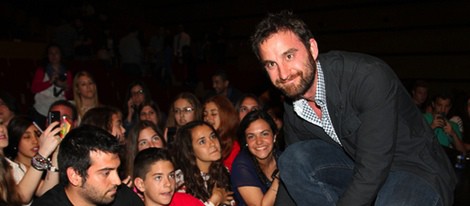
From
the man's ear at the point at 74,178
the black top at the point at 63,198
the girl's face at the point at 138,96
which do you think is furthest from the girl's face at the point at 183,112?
the man's ear at the point at 74,178

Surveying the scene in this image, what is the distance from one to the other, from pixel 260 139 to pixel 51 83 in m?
3.05

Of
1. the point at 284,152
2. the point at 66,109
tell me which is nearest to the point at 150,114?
the point at 66,109

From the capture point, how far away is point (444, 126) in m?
4.86

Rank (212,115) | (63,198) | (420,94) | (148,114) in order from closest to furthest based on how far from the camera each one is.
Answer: (63,198), (212,115), (148,114), (420,94)

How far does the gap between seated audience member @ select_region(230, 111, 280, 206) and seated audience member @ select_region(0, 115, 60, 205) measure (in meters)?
1.27

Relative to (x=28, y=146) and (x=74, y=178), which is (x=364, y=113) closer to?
(x=74, y=178)

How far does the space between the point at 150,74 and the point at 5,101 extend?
20.7ft

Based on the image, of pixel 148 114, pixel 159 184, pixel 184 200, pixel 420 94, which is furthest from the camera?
pixel 420 94

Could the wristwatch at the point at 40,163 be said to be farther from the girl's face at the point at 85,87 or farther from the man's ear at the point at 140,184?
the girl's face at the point at 85,87

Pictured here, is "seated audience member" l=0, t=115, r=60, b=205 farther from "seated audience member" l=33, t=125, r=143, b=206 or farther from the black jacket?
the black jacket

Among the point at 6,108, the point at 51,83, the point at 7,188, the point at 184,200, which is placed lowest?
the point at 184,200

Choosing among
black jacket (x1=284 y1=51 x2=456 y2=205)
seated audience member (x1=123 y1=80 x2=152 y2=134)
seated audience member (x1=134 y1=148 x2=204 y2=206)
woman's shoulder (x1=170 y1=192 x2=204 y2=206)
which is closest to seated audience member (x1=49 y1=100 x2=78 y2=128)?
seated audience member (x1=123 y1=80 x2=152 y2=134)

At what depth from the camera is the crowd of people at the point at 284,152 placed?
1.88m

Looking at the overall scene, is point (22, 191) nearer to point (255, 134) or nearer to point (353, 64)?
point (255, 134)
